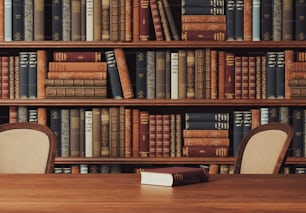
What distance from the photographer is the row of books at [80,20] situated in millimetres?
3555

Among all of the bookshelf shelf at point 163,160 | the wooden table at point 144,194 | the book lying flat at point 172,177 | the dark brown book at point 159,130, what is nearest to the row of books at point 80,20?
the dark brown book at point 159,130

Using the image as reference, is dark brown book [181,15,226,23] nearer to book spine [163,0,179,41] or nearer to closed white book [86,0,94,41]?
book spine [163,0,179,41]

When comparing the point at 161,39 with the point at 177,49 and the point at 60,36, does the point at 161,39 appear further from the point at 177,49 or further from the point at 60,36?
the point at 60,36

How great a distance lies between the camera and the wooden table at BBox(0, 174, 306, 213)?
1715 mm

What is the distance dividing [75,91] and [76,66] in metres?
0.14

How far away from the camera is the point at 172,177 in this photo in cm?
208

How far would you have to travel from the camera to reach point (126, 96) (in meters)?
3.59

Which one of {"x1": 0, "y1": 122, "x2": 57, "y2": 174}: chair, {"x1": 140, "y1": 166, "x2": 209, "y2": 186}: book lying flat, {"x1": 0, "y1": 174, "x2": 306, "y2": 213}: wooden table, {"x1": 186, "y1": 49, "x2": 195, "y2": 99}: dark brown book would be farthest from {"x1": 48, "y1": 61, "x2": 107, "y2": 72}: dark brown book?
{"x1": 140, "y1": 166, "x2": 209, "y2": 186}: book lying flat

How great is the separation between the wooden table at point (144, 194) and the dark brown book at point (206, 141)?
47.4 inches

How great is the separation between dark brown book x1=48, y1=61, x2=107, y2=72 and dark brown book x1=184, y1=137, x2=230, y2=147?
608 mm

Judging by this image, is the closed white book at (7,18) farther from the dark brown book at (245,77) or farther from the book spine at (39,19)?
the dark brown book at (245,77)

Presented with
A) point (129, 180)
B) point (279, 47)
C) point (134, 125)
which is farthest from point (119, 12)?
point (129, 180)

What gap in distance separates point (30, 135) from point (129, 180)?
3.14ft

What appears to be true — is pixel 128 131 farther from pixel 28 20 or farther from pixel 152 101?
pixel 28 20
